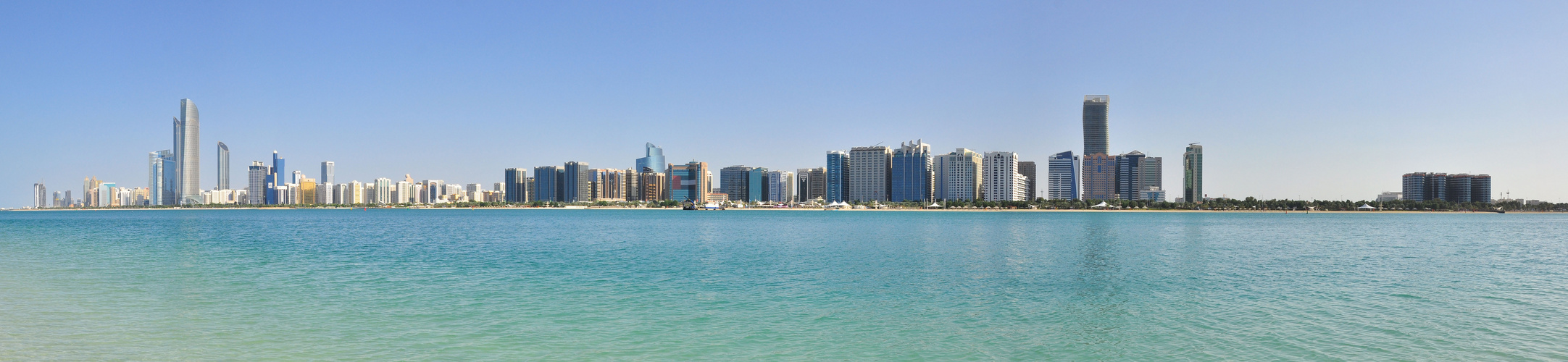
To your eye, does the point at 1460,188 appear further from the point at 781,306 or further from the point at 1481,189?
the point at 781,306

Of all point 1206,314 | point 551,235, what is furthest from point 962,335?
point 551,235

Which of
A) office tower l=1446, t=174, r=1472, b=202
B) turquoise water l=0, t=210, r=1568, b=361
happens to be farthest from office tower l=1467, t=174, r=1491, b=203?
turquoise water l=0, t=210, r=1568, b=361

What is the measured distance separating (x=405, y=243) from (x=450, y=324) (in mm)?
33669

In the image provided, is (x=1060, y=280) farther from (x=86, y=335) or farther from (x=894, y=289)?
(x=86, y=335)

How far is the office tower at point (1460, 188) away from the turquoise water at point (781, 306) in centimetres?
21427

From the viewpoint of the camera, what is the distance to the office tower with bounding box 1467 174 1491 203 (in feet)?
638

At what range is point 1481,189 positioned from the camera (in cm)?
19500

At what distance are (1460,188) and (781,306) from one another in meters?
251

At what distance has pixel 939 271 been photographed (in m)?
26.5

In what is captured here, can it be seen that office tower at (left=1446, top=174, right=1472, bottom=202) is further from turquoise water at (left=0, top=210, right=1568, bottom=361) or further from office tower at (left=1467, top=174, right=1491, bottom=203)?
turquoise water at (left=0, top=210, right=1568, bottom=361)

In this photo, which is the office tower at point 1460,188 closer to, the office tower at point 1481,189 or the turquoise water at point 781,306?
the office tower at point 1481,189

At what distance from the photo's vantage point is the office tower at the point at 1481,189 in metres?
194

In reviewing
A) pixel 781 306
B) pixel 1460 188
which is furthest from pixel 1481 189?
pixel 781 306

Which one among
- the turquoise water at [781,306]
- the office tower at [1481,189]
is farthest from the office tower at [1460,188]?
the turquoise water at [781,306]
